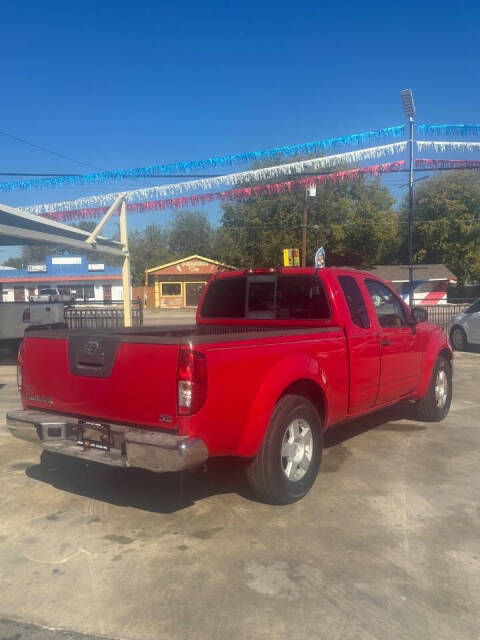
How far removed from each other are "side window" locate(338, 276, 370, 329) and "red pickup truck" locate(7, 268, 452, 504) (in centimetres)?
1

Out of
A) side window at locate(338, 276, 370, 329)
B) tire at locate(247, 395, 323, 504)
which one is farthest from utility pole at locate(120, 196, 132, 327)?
tire at locate(247, 395, 323, 504)

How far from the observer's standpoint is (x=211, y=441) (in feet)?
13.2

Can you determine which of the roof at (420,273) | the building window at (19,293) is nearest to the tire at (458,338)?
the roof at (420,273)

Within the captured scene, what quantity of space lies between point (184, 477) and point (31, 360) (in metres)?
1.73

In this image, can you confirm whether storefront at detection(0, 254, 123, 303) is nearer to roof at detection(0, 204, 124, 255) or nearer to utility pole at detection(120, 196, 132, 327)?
utility pole at detection(120, 196, 132, 327)

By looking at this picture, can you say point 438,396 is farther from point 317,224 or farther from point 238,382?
point 317,224

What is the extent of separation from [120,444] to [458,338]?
1255cm

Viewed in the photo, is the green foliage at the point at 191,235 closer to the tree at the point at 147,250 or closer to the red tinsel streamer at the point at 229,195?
the tree at the point at 147,250

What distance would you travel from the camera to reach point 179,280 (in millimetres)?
A: 53812

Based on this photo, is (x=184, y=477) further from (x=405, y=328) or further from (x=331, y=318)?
(x=405, y=328)

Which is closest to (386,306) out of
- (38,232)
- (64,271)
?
(38,232)

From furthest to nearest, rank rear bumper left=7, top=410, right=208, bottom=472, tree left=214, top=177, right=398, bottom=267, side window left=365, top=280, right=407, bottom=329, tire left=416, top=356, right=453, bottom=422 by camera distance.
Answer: tree left=214, top=177, right=398, bottom=267
tire left=416, top=356, right=453, bottom=422
side window left=365, top=280, right=407, bottom=329
rear bumper left=7, top=410, right=208, bottom=472

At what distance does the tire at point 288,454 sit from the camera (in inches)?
174

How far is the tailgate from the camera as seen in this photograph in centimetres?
396
